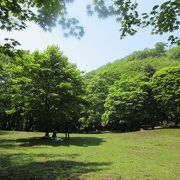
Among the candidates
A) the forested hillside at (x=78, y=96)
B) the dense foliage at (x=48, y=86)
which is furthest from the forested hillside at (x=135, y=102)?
the dense foliage at (x=48, y=86)

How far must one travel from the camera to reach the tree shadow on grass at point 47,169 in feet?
43.0

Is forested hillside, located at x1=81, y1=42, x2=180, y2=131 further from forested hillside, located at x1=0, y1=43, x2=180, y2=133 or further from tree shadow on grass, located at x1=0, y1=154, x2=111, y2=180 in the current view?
tree shadow on grass, located at x1=0, y1=154, x2=111, y2=180

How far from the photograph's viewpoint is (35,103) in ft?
112

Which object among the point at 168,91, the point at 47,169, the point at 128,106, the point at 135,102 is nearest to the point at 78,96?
the point at 47,169

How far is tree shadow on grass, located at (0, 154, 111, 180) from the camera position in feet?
43.0

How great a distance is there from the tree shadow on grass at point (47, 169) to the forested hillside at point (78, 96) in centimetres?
1222

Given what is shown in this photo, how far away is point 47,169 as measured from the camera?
1475 cm

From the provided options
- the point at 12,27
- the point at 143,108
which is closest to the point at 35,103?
the point at 12,27

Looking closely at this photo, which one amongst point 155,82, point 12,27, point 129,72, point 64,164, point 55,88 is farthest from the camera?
point 129,72

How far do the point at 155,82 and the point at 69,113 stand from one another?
29.8 metres

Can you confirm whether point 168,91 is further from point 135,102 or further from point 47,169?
point 47,169

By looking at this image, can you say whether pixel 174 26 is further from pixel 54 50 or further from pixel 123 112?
pixel 123 112

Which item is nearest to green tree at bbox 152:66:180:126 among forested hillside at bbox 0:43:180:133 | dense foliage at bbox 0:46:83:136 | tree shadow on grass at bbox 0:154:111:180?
forested hillside at bbox 0:43:180:133

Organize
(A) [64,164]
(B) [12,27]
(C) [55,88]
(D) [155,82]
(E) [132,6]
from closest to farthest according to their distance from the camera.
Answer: (E) [132,6], (B) [12,27], (A) [64,164], (C) [55,88], (D) [155,82]
